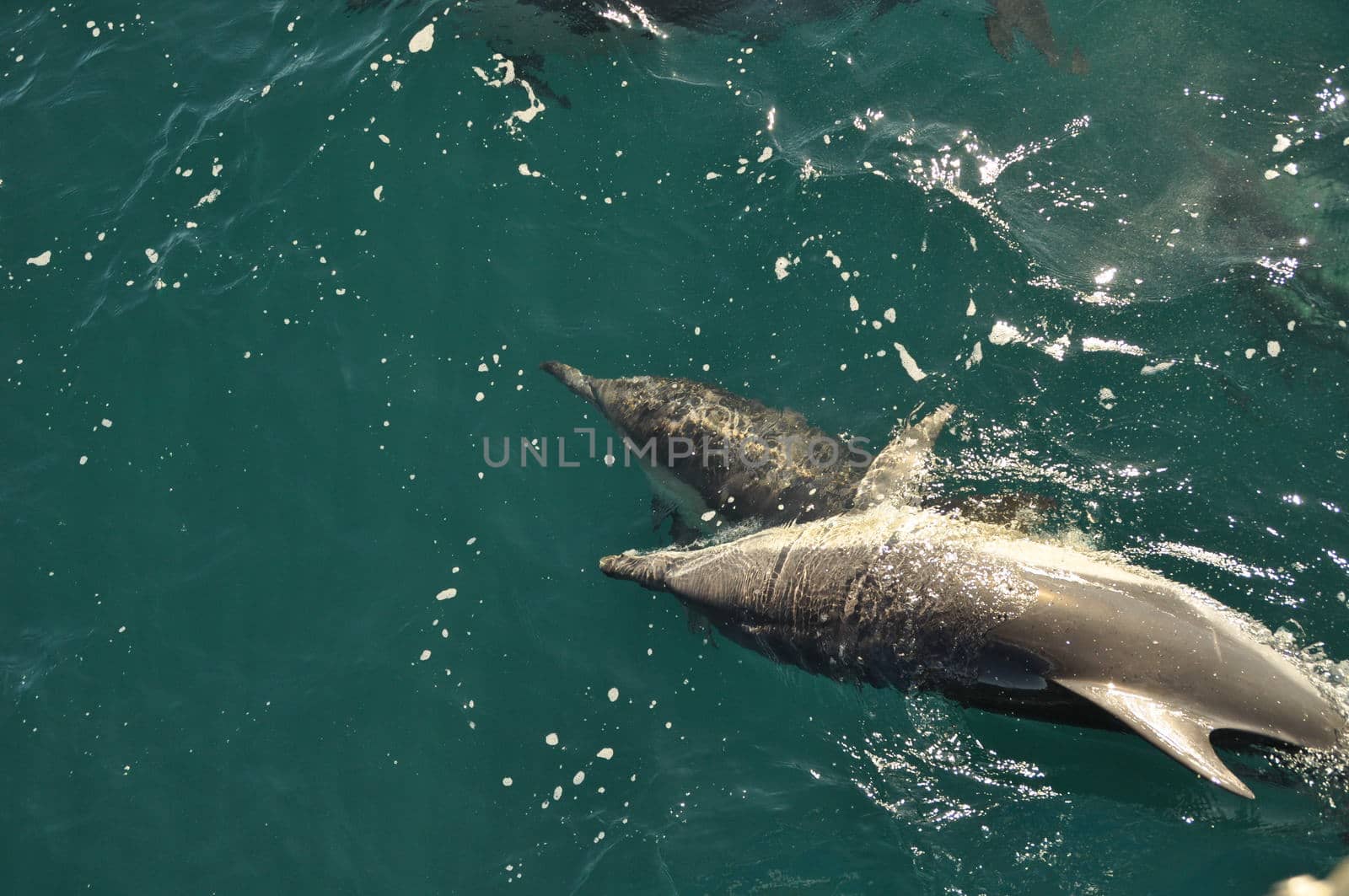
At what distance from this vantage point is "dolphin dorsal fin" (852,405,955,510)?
27.2 feet

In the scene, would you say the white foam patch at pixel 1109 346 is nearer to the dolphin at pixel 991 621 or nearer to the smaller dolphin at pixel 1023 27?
the dolphin at pixel 991 621

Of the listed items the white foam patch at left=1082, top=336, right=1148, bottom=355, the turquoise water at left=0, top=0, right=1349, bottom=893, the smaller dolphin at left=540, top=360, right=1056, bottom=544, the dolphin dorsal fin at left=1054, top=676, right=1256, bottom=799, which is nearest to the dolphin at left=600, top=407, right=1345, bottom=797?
the dolphin dorsal fin at left=1054, top=676, right=1256, bottom=799

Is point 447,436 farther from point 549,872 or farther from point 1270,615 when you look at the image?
point 1270,615

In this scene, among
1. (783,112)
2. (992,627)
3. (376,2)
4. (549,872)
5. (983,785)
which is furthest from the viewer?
(376,2)

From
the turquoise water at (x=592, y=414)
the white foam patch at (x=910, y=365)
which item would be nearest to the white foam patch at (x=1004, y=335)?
the turquoise water at (x=592, y=414)

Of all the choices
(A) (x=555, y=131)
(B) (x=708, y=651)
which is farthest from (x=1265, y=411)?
(A) (x=555, y=131)

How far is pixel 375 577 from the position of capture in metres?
9.63

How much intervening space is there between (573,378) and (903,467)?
3552 millimetres

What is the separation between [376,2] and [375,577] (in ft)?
26.3

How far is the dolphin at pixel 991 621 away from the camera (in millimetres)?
6102

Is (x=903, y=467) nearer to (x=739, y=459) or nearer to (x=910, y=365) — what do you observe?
(x=910, y=365)

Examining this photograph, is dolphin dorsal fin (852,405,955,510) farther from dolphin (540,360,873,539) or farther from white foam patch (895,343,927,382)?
white foam patch (895,343,927,382)

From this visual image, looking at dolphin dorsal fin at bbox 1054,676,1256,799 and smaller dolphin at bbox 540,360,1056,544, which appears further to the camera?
smaller dolphin at bbox 540,360,1056,544

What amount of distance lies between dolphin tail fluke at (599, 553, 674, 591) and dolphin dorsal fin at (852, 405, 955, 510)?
178 centimetres
